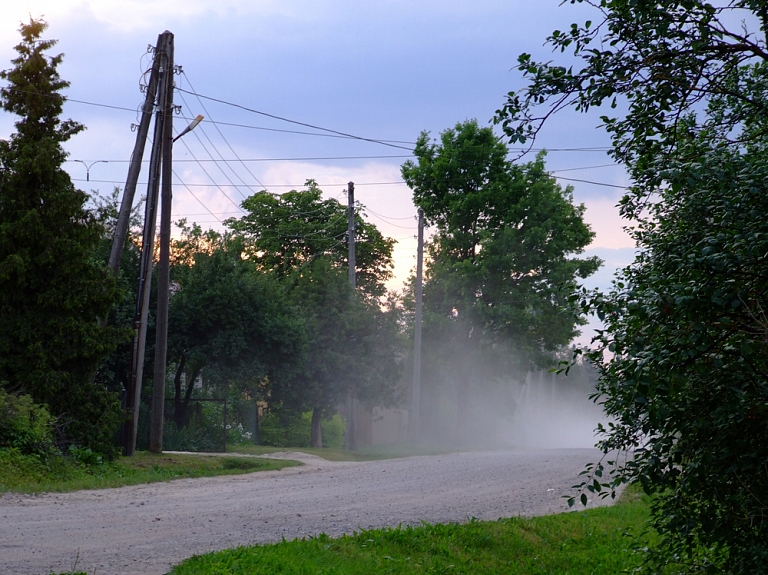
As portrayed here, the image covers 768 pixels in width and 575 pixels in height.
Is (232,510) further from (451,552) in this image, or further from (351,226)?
(351,226)

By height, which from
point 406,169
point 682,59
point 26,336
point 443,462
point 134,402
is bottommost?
point 443,462

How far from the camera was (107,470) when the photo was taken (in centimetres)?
1532

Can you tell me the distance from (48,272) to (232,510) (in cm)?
772

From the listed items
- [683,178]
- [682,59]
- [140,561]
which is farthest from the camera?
[140,561]

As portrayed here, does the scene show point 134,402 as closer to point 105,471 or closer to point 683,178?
point 105,471

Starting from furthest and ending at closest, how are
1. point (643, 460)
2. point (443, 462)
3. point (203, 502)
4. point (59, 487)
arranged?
point (443, 462), point (59, 487), point (203, 502), point (643, 460)

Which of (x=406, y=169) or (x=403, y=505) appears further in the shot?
(x=406, y=169)

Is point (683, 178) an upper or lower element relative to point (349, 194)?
lower

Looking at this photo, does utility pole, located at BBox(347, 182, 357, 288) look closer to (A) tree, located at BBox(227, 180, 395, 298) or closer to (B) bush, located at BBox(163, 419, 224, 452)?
(B) bush, located at BBox(163, 419, 224, 452)

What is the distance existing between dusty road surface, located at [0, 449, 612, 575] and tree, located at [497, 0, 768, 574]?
4.67 metres

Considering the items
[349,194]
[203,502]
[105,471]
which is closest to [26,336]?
[105,471]

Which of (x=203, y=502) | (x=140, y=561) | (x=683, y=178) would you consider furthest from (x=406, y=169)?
(x=683, y=178)

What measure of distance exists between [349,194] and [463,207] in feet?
23.0

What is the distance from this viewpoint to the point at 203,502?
11.8 metres
